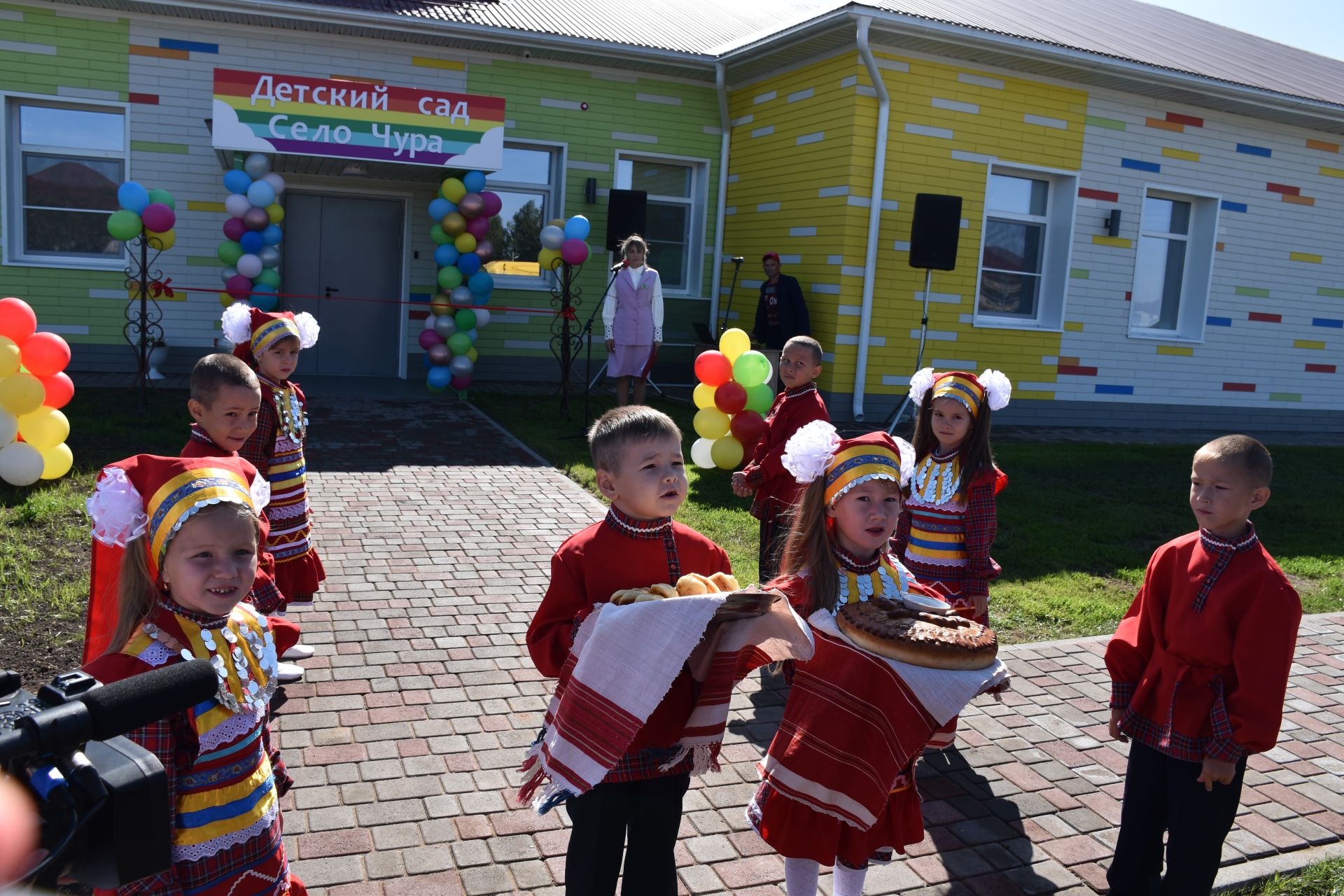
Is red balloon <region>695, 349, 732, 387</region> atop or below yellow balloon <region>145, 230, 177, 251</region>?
below

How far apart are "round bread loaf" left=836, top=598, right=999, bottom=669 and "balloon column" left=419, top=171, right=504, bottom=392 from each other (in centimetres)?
1053

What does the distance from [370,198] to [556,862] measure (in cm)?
1284

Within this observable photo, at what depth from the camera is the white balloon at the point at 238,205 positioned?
11.8 metres

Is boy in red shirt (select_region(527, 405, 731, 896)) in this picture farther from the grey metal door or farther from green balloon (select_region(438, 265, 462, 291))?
the grey metal door

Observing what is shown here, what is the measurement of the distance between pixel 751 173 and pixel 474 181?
457cm

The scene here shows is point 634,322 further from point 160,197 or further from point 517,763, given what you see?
point 517,763

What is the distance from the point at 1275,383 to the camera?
54.4ft

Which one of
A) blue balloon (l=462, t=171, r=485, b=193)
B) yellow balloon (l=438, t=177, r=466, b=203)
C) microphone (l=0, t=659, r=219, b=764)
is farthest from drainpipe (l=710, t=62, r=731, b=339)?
microphone (l=0, t=659, r=219, b=764)

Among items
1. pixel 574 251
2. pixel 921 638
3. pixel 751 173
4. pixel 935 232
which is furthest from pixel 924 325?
pixel 921 638

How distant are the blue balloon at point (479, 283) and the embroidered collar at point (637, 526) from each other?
34.4ft

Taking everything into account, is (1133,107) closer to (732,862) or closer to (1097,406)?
(1097,406)

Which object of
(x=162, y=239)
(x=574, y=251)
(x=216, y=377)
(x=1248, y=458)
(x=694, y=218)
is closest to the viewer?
(x=1248, y=458)

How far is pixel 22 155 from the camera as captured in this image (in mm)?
12844

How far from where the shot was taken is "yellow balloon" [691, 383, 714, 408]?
7.33 metres
